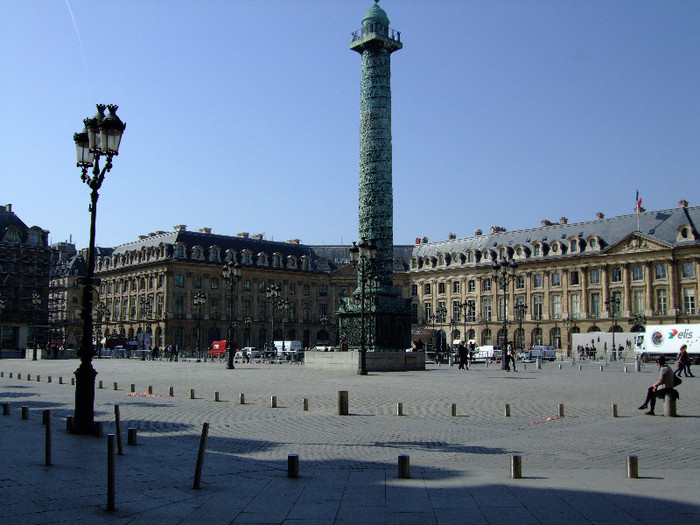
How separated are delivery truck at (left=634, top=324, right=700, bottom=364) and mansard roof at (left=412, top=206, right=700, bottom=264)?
18.3 metres

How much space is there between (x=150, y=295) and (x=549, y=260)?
4708cm

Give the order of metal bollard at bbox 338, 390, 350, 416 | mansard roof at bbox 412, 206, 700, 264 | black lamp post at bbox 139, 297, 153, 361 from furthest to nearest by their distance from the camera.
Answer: black lamp post at bbox 139, 297, 153, 361, mansard roof at bbox 412, 206, 700, 264, metal bollard at bbox 338, 390, 350, 416

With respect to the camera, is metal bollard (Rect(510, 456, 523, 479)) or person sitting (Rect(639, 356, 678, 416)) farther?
person sitting (Rect(639, 356, 678, 416))

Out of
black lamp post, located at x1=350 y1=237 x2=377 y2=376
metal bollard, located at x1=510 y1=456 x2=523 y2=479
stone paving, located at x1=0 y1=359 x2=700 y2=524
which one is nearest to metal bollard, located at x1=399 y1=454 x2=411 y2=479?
stone paving, located at x1=0 y1=359 x2=700 y2=524

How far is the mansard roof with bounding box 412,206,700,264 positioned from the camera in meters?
71.4

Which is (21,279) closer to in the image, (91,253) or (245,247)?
(245,247)

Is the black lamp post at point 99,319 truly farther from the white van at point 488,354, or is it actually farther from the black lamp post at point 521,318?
the black lamp post at point 521,318

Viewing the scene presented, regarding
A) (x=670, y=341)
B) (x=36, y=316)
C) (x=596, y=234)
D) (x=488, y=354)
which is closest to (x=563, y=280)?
(x=596, y=234)

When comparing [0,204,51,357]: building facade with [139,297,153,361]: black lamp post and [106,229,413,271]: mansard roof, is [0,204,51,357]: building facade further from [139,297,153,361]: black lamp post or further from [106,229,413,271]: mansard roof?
[106,229,413,271]: mansard roof

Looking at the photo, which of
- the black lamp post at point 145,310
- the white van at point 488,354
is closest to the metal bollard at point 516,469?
the white van at point 488,354

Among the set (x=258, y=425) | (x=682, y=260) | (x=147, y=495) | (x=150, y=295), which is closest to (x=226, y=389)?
(x=258, y=425)

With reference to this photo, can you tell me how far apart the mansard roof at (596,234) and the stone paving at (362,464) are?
58438 mm

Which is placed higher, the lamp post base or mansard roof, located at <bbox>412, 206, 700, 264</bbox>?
mansard roof, located at <bbox>412, 206, 700, 264</bbox>

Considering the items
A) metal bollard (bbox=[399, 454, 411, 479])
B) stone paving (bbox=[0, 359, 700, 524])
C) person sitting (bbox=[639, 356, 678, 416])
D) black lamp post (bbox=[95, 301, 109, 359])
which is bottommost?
stone paving (bbox=[0, 359, 700, 524])
